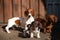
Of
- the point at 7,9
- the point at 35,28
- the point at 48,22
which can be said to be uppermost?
the point at 7,9

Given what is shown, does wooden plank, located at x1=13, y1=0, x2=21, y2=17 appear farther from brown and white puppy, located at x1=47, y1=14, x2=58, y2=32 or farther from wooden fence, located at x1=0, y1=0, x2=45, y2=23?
brown and white puppy, located at x1=47, y1=14, x2=58, y2=32

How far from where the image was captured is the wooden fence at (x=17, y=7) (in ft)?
27.2

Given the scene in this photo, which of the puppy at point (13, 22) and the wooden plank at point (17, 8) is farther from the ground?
the wooden plank at point (17, 8)

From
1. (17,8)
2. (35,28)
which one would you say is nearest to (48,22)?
(35,28)

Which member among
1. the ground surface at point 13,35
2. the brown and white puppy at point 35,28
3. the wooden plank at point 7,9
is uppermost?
A: the wooden plank at point 7,9

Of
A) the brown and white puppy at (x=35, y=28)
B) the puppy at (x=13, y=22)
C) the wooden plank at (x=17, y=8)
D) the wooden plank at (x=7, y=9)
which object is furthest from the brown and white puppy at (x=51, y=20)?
the wooden plank at (x=7, y=9)

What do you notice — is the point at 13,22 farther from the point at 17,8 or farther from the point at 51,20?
the point at 51,20

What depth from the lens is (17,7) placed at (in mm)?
8344

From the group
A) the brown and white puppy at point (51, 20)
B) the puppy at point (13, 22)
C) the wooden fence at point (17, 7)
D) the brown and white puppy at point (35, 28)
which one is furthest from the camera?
the wooden fence at point (17, 7)

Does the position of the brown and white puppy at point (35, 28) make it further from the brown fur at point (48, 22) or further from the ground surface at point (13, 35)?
the brown fur at point (48, 22)

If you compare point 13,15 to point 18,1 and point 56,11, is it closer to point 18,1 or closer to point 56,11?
point 18,1

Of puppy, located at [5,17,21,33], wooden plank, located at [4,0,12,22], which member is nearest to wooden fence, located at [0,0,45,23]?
wooden plank, located at [4,0,12,22]

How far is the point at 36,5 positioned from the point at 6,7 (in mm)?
927

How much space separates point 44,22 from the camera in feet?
25.3
